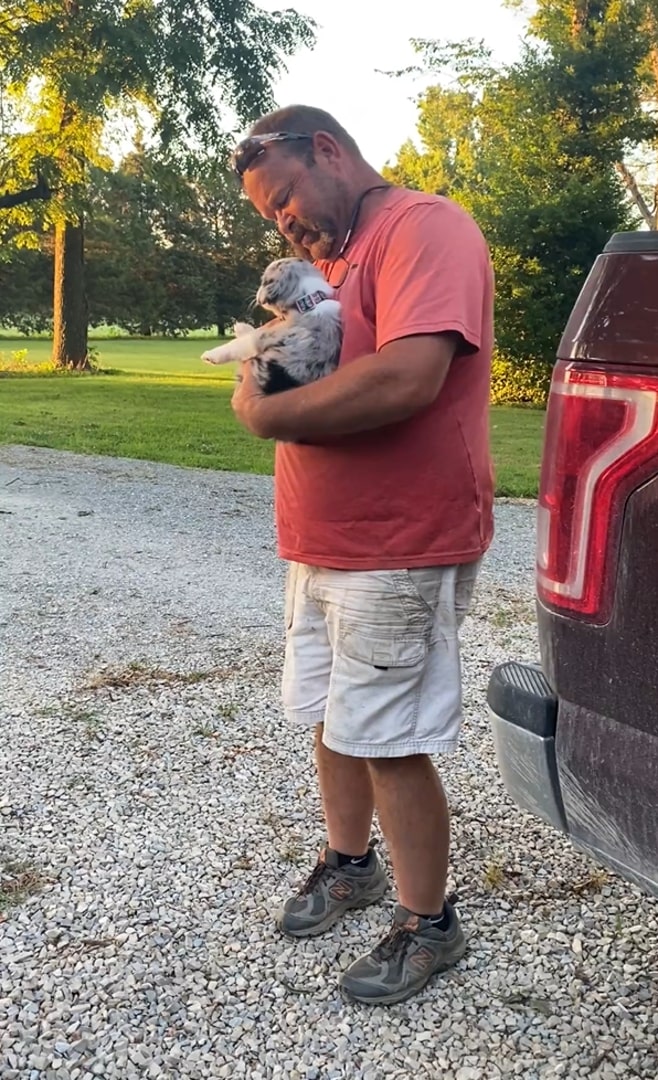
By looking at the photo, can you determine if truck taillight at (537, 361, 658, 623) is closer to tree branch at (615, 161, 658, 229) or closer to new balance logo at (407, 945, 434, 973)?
new balance logo at (407, 945, 434, 973)

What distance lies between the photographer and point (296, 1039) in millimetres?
2166

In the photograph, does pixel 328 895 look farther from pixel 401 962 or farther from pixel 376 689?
pixel 376 689

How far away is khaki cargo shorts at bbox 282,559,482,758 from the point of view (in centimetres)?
208

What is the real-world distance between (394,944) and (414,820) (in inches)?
13.1

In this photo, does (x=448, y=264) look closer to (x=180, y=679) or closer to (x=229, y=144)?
(x=180, y=679)

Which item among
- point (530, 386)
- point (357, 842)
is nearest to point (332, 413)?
point (357, 842)

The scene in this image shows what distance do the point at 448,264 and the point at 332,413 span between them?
0.36 metres

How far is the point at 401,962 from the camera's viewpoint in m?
2.29

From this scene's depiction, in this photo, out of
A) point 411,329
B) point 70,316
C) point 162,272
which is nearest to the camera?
point 411,329

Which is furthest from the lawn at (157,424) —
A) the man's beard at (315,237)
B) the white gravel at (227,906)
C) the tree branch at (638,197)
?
the tree branch at (638,197)

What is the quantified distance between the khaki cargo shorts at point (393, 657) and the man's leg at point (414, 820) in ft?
0.31

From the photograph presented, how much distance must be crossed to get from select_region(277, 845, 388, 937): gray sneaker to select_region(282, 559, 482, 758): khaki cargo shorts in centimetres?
61

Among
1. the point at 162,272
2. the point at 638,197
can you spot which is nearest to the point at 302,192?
the point at 638,197

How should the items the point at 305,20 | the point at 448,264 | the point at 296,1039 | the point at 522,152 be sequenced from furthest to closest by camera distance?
the point at 522,152
the point at 305,20
the point at 296,1039
the point at 448,264
